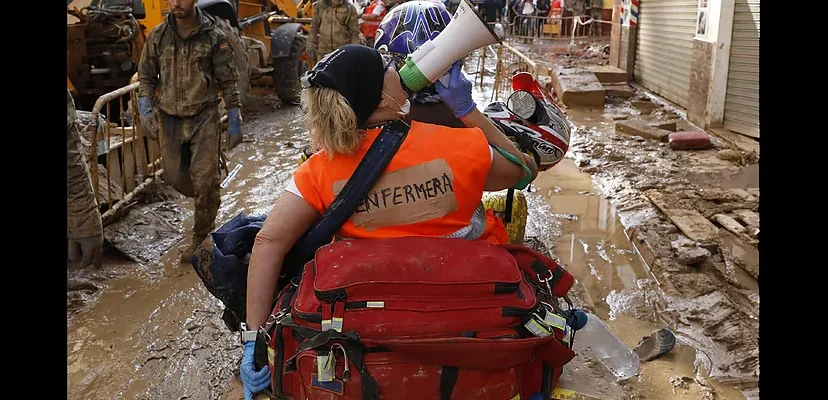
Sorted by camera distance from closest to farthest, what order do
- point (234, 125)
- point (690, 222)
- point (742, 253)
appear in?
point (742, 253), point (234, 125), point (690, 222)

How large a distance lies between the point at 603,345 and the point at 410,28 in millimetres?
1696

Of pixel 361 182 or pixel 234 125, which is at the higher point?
pixel 361 182

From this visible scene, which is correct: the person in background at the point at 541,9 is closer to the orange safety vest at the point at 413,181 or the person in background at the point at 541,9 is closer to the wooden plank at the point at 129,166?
the wooden plank at the point at 129,166

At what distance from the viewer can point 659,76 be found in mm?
12102

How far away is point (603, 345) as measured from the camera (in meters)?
2.87

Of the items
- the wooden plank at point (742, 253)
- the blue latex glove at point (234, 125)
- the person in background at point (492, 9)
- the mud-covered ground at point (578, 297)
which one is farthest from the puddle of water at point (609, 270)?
the person in background at point (492, 9)

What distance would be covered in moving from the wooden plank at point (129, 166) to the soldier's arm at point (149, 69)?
3.83 ft

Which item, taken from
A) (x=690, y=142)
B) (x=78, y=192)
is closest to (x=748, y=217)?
(x=690, y=142)

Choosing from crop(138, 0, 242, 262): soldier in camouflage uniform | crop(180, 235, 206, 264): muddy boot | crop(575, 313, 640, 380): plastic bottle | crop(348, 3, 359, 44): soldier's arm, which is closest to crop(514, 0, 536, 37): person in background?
crop(348, 3, 359, 44): soldier's arm

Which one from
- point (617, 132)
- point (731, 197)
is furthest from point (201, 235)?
point (617, 132)

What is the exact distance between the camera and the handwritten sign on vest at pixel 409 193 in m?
1.95

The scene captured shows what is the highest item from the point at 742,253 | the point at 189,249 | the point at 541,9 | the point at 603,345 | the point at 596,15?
the point at 541,9

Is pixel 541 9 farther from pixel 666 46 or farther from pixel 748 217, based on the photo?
pixel 748 217

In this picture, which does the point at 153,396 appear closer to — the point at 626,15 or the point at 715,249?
the point at 715,249
